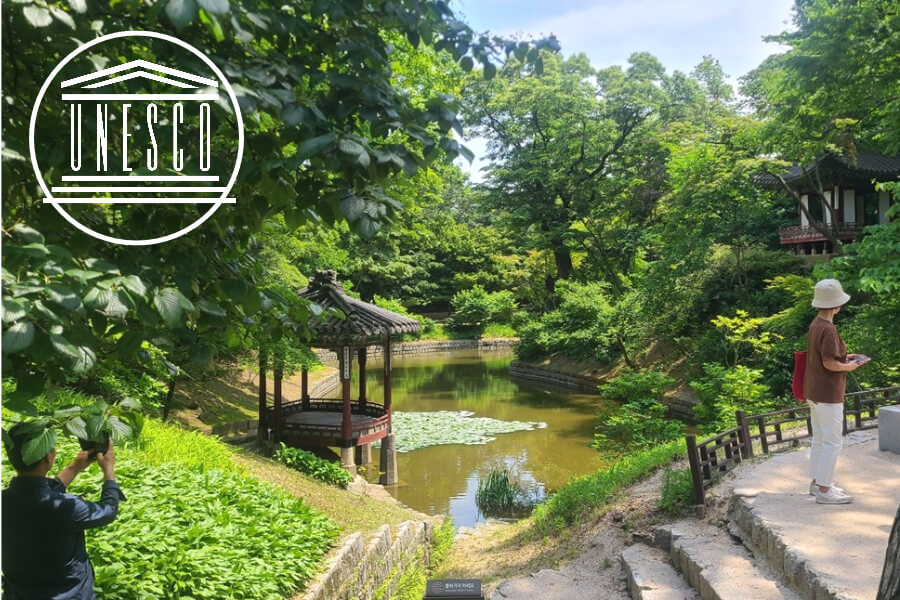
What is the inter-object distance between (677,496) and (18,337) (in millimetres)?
5979

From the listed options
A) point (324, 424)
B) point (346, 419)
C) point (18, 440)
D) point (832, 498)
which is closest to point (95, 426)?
point (18, 440)

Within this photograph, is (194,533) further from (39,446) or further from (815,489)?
(815,489)

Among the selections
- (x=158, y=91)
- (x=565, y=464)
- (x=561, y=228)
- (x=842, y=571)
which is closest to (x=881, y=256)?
(x=842, y=571)

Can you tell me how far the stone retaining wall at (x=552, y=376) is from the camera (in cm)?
2377

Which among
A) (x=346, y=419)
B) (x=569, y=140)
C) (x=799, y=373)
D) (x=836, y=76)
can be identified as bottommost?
(x=346, y=419)

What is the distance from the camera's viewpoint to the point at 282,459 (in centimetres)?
934

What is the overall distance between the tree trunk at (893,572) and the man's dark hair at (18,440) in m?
2.88

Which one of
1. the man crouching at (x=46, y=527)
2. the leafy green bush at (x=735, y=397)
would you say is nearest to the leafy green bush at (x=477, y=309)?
the leafy green bush at (x=735, y=397)

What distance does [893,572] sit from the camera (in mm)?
2451

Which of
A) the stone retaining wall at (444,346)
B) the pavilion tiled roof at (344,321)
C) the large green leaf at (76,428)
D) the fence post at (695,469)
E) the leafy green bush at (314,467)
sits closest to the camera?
the large green leaf at (76,428)

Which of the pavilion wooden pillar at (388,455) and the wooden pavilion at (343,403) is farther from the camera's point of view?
the pavilion wooden pillar at (388,455)

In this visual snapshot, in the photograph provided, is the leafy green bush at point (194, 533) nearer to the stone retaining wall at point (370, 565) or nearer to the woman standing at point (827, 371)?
the stone retaining wall at point (370, 565)

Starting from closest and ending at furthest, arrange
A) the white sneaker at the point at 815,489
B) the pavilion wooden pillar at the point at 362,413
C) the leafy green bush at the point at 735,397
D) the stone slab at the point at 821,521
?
the stone slab at the point at 821,521
the white sneaker at the point at 815,489
the leafy green bush at the point at 735,397
the pavilion wooden pillar at the point at 362,413

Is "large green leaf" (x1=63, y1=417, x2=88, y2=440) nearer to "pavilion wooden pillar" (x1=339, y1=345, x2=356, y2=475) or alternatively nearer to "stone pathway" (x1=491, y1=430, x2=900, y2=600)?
"stone pathway" (x1=491, y1=430, x2=900, y2=600)
